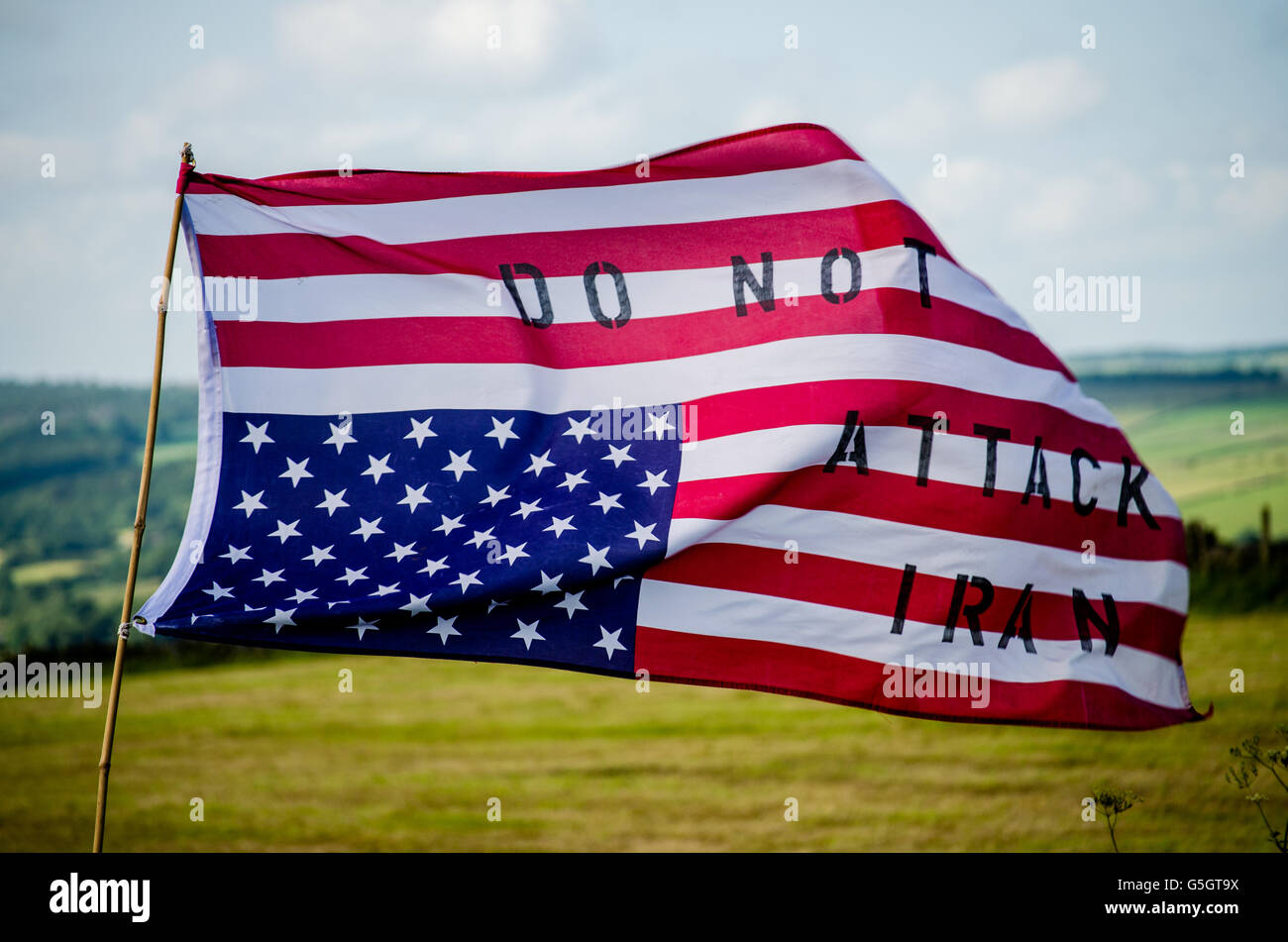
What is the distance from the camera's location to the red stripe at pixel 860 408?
570 cm

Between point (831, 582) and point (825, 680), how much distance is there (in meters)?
0.50

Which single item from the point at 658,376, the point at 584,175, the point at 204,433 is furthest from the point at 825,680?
the point at 204,433

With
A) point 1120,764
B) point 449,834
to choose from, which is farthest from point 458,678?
point 1120,764

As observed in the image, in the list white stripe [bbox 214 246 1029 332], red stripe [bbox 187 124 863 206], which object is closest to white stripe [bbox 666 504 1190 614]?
white stripe [bbox 214 246 1029 332]

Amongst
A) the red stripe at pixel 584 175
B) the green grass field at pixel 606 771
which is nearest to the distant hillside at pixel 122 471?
the green grass field at pixel 606 771

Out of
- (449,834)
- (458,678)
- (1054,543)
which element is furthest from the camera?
(458,678)

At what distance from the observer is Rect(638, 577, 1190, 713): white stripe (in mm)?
5547

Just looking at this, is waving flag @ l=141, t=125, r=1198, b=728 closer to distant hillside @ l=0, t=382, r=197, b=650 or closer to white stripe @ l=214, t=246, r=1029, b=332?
white stripe @ l=214, t=246, r=1029, b=332

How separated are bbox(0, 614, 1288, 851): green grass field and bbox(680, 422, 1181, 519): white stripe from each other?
18.2ft

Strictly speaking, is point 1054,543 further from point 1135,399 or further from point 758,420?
point 1135,399

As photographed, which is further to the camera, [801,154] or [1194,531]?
[1194,531]

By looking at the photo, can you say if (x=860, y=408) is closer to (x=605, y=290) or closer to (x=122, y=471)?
(x=605, y=290)

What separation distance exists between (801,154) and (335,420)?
288 cm

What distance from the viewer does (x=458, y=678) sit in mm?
24969
